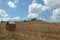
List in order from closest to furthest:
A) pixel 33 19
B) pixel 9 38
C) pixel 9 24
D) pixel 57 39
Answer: pixel 9 38
pixel 57 39
pixel 9 24
pixel 33 19

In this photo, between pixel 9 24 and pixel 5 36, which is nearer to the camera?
pixel 5 36

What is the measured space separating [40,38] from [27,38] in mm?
1847

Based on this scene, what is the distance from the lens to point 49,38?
24594 mm

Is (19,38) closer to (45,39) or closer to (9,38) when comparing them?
(9,38)

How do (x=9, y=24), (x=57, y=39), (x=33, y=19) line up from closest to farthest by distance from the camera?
(x=57, y=39), (x=9, y=24), (x=33, y=19)

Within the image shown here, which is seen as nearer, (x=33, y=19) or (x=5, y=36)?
(x=5, y=36)

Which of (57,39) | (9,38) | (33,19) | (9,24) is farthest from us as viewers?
(33,19)

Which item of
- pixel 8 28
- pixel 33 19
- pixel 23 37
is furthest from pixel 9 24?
pixel 33 19

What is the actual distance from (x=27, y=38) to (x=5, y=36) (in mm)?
2869

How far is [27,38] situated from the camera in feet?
77.8

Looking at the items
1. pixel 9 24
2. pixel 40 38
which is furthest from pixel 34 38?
pixel 9 24

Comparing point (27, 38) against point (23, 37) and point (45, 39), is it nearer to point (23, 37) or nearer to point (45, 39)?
point (23, 37)

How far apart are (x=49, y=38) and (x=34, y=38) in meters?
2.12

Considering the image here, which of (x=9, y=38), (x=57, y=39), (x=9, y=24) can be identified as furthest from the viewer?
(x=9, y=24)
